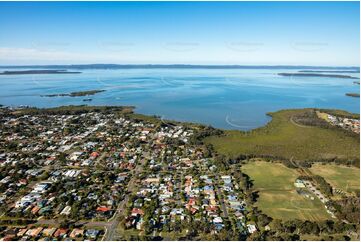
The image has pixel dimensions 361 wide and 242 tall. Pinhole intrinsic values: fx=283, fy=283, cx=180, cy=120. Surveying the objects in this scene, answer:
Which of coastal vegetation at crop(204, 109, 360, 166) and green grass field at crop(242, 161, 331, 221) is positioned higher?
coastal vegetation at crop(204, 109, 360, 166)

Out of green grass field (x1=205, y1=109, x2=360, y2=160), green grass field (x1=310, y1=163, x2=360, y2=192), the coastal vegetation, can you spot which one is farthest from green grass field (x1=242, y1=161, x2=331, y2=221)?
green grass field (x1=205, y1=109, x2=360, y2=160)

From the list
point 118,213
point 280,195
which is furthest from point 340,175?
point 118,213

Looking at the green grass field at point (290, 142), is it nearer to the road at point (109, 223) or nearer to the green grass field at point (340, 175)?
the green grass field at point (340, 175)

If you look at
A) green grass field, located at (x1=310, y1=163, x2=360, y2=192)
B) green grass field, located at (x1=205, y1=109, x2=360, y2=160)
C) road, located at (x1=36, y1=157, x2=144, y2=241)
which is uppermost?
green grass field, located at (x1=205, y1=109, x2=360, y2=160)

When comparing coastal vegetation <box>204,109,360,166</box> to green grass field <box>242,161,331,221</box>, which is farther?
coastal vegetation <box>204,109,360,166</box>

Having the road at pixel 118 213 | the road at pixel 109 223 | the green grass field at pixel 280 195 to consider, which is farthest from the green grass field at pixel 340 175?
the road at pixel 109 223

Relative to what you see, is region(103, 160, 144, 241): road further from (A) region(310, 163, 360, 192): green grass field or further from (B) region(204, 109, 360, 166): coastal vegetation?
(A) region(310, 163, 360, 192): green grass field

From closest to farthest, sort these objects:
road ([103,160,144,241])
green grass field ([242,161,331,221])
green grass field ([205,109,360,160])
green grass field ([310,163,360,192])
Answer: road ([103,160,144,241]) → green grass field ([242,161,331,221]) → green grass field ([310,163,360,192]) → green grass field ([205,109,360,160])
